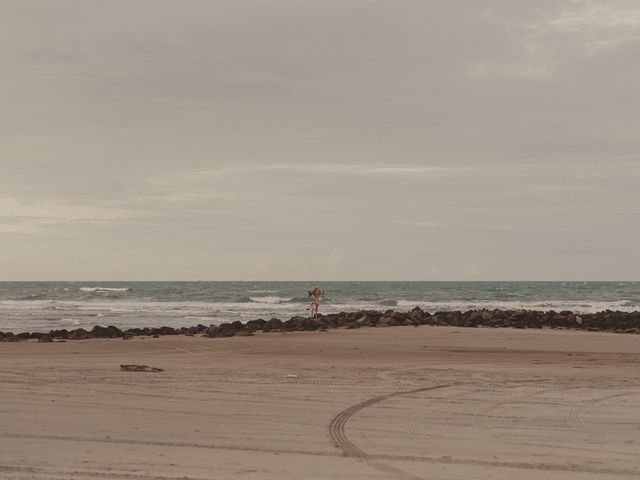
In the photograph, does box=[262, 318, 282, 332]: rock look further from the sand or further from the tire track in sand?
the tire track in sand

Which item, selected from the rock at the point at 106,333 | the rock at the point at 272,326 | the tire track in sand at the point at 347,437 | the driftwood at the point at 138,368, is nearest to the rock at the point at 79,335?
the rock at the point at 106,333

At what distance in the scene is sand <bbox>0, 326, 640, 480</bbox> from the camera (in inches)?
232

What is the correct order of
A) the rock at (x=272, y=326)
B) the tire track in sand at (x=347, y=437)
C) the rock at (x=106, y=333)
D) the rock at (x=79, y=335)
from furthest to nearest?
the rock at (x=272, y=326)
the rock at (x=106, y=333)
the rock at (x=79, y=335)
the tire track in sand at (x=347, y=437)

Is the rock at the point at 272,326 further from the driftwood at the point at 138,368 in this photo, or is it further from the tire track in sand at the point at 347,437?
the tire track in sand at the point at 347,437

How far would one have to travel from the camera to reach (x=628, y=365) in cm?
1347

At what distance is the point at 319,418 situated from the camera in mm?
7824

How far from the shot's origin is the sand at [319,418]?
19.4 ft

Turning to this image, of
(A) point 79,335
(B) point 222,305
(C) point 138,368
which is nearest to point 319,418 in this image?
(C) point 138,368

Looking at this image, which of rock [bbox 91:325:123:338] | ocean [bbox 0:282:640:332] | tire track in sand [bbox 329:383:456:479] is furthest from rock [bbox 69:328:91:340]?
tire track in sand [bbox 329:383:456:479]

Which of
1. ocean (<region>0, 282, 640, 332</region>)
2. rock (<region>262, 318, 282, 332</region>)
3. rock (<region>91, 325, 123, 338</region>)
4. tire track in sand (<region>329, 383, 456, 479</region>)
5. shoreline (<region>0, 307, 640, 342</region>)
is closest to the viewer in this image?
tire track in sand (<region>329, 383, 456, 479</region>)

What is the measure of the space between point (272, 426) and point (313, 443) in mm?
806

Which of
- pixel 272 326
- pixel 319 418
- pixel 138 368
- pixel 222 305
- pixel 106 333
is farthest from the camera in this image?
pixel 222 305

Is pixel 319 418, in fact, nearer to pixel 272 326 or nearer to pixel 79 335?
pixel 79 335

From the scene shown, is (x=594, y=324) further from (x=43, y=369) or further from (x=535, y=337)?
(x=43, y=369)
